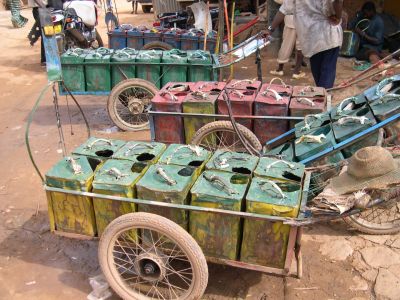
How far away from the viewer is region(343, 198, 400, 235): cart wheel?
12.1 ft

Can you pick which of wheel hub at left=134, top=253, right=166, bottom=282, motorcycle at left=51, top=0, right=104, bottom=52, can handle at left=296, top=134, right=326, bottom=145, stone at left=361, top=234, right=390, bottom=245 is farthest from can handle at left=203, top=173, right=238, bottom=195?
motorcycle at left=51, top=0, right=104, bottom=52

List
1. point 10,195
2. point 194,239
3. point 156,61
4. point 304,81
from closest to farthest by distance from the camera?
point 194,239
point 10,195
point 156,61
point 304,81

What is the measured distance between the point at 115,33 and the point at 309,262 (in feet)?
20.8

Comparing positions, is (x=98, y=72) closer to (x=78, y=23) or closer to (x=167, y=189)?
(x=167, y=189)

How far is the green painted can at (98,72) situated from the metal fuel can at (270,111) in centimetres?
241

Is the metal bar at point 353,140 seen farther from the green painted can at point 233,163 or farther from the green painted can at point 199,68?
the green painted can at point 199,68

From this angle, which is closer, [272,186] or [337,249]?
[272,186]

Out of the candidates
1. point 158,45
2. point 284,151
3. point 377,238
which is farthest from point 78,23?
point 377,238

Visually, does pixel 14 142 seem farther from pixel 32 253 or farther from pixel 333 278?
pixel 333 278

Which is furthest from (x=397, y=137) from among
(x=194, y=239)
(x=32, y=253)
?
(x=32, y=253)

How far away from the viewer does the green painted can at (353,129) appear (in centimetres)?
349

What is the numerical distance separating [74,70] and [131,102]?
913mm

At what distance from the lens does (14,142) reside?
19.2 ft

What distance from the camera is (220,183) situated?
108 inches
